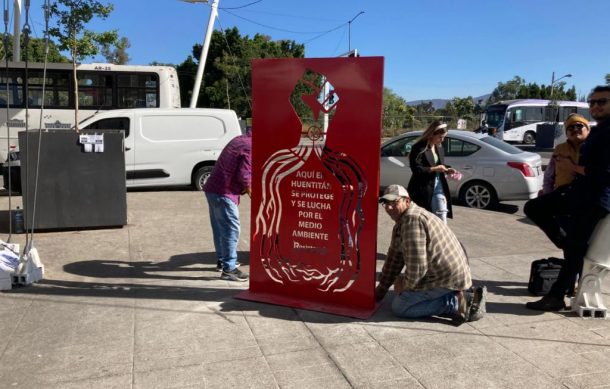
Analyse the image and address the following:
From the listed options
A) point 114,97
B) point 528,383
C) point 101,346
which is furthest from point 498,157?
point 114,97

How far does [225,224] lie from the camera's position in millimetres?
5086

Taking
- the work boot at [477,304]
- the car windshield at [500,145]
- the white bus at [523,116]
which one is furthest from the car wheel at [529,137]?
the work boot at [477,304]

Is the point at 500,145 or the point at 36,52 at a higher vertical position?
the point at 36,52

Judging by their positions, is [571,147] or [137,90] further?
[137,90]

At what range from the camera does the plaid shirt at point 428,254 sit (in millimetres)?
3879

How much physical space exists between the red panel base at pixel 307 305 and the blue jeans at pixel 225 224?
0.54 metres

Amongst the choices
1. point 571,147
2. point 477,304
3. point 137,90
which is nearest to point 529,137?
point 137,90

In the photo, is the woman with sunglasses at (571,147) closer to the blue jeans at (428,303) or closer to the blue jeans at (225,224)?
the blue jeans at (428,303)

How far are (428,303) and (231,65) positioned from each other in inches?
1584

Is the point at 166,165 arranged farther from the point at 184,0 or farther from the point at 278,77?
the point at 184,0

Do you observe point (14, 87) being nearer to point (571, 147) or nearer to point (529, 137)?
point (571, 147)

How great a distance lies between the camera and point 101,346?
364cm

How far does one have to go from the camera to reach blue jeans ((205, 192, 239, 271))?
16.6ft

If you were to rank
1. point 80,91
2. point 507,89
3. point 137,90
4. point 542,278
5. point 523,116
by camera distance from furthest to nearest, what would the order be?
point 507,89
point 523,116
point 137,90
point 80,91
point 542,278
